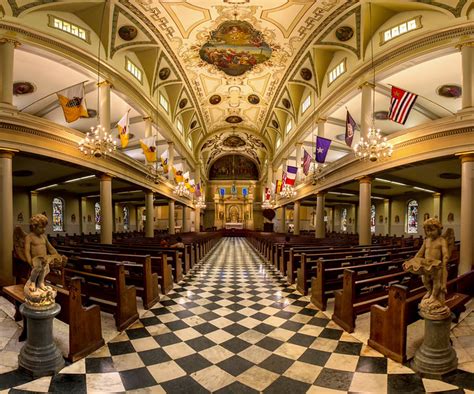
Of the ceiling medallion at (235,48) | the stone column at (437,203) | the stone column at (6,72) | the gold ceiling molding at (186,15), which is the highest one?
the ceiling medallion at (235,48)

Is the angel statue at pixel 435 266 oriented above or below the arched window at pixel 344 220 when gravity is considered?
above

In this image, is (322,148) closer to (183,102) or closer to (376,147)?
(376,147)

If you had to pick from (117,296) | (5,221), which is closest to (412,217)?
(117,296)

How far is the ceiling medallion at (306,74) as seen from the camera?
54.0 feet

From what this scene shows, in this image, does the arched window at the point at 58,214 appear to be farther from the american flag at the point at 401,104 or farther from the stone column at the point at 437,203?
the stone column at the point at 437,203

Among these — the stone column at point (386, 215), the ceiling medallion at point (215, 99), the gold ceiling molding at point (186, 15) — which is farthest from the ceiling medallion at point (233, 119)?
the stone column at point (386, 215)

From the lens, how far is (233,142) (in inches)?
1570

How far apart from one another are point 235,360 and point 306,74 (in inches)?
680

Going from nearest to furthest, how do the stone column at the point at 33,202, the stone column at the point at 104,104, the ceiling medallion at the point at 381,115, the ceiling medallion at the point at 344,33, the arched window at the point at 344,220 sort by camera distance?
the stone column at the point at 104,104, the ceiling medallion at the point at 344,33, the ceiling medallion at the point at 381,115, the stone column at the point at 33,202, the arched window at the point at 344,220

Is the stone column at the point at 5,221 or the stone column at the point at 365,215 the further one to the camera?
the stone column at the point at 365,215

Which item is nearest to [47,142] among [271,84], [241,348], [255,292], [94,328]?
[94,328]

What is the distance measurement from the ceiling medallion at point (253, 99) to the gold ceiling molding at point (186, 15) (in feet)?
33.0

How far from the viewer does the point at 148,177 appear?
659 inches

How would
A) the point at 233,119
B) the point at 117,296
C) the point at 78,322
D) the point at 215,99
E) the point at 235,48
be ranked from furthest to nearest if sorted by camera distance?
the point at 233,119, the point at 215,99, the point at 235,48, the point at 117,296, the point at 78,322
